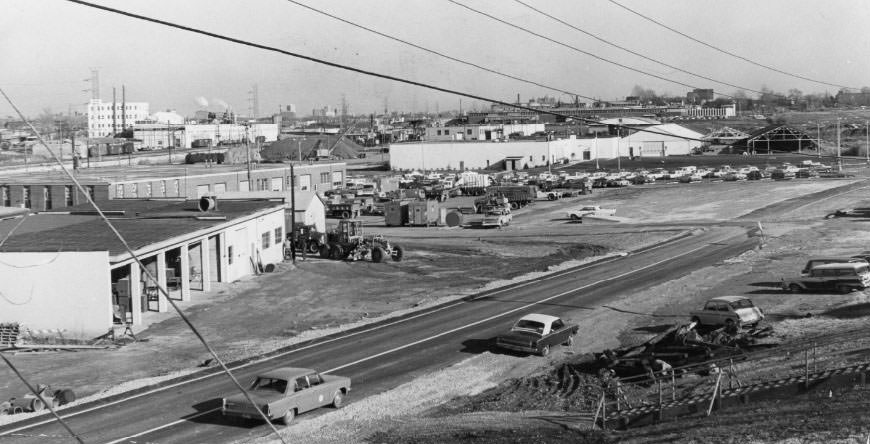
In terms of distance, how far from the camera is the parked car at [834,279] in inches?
1345

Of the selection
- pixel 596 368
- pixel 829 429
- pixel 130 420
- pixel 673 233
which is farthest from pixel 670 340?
pixel 673 233

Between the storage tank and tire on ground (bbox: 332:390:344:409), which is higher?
the storage tank

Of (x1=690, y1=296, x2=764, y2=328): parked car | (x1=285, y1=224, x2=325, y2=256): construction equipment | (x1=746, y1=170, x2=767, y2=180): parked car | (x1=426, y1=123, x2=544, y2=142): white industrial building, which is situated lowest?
(x1=690, y1=296, x2=764, y2=328): parked car

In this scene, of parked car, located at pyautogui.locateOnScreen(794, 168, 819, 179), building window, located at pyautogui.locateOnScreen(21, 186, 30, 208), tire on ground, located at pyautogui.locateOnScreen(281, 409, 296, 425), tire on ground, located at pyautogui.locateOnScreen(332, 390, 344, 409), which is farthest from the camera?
parked car, located at pyautogui.locateOnScreen(794, 168, 819, 179)

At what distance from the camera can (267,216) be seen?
44750mm

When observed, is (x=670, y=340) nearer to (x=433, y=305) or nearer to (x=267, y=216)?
(x=433, y=305)

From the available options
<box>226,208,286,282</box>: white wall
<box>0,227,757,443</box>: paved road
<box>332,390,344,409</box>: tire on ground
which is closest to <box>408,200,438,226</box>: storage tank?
<box>226,208,286,282</box>: white wall

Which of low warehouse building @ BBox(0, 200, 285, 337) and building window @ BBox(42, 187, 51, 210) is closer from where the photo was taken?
low warehouse building @ BBox(0, 200, 285, 337)

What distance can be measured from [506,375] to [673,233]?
3475 centimetres

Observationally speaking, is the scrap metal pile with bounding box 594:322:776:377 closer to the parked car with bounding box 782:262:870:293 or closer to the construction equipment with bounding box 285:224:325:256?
the parked car with bounding box 782:262:870:293

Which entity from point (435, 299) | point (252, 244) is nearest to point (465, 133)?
point (252, 244)

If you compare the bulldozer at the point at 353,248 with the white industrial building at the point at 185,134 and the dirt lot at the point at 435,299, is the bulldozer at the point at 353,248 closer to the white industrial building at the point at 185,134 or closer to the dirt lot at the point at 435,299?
the dirt lot at the point at 435,299

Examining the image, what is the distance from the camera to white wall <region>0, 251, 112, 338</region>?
2969 centimetres

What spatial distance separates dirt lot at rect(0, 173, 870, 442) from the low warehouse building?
4.48 ft
